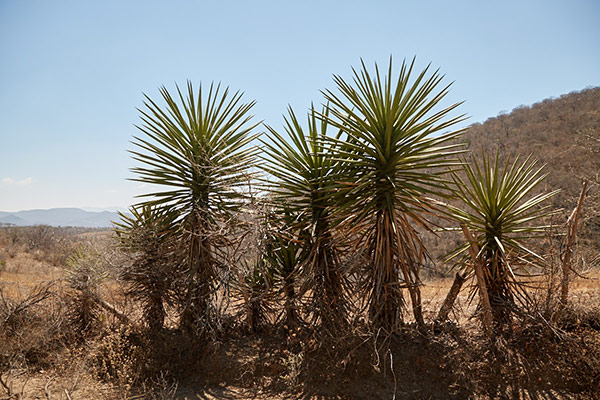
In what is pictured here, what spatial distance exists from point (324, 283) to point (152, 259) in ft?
10.6

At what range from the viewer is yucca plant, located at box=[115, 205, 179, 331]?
654 centimetres

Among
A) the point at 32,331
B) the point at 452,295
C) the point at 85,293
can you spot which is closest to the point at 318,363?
the point at 452,295

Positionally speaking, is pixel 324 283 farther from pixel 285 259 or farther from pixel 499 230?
pixel 499 230

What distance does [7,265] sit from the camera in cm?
1702

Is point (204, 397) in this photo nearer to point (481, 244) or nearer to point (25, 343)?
point (25, 343)

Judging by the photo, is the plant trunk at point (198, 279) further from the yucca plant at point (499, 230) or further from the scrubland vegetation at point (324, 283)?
the yucca plant at point (499, 230)

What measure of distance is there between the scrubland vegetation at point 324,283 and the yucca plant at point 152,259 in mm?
35

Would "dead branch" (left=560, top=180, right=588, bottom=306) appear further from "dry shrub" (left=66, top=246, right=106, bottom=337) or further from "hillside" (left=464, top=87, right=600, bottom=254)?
"hillside" (left=464, top=87, right=600, bottom=254)

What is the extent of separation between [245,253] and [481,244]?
12.4 ft

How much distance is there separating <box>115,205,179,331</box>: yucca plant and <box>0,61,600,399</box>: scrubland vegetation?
4cm

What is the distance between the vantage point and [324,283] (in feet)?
19.6

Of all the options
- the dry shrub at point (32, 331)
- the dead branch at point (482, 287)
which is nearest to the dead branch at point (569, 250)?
the dead branch at point (482, 287)

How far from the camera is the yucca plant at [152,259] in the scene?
21.4 ft

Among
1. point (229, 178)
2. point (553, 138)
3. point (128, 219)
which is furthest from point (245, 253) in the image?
point (553, 138)
